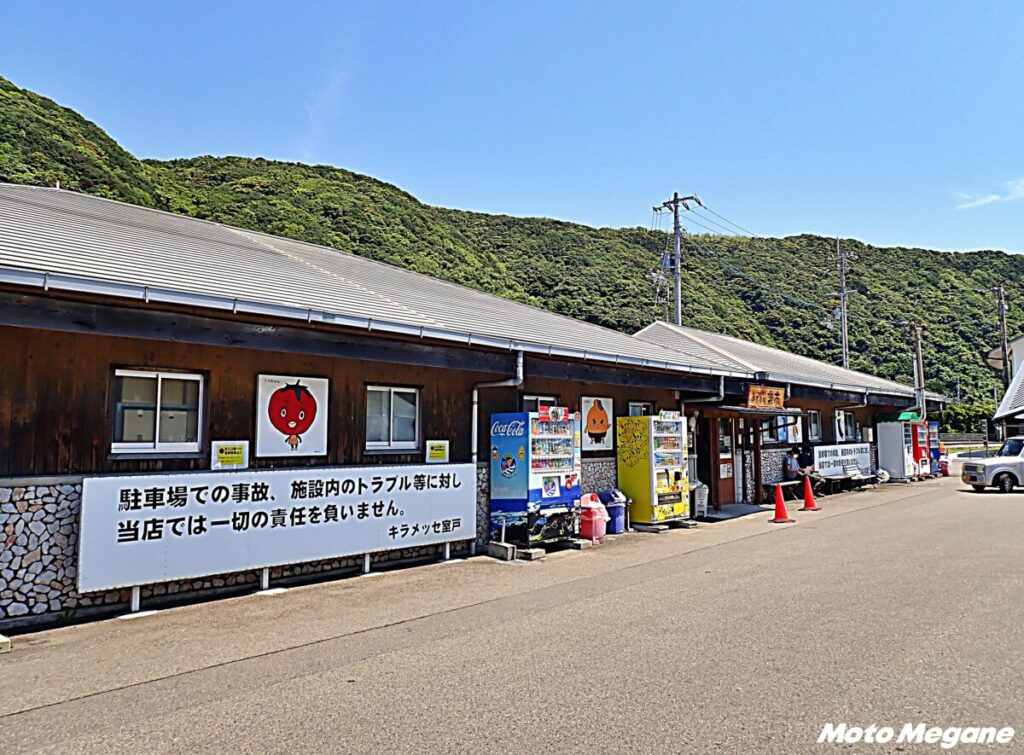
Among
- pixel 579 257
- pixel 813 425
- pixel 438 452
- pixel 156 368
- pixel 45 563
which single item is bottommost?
pixel 45 563

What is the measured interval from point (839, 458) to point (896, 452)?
5.66 meters

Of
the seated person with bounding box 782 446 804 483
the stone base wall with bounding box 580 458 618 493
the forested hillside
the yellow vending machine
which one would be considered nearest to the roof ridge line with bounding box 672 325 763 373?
the yellow vending machine

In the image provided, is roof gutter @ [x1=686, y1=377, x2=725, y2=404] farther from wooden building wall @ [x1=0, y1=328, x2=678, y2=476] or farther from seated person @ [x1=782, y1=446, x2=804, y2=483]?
wooden building wall @ [x1=0, y1=328, x2=678, y2=476]

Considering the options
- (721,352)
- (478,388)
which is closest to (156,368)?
(478,388)

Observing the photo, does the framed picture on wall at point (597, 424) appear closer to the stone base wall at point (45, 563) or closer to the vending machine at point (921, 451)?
the stone base wall at point (45, 563)

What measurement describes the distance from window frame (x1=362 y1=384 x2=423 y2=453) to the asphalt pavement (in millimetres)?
1801

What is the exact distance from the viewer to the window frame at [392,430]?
33.1 ft

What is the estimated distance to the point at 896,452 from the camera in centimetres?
2647

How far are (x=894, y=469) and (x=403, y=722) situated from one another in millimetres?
26478

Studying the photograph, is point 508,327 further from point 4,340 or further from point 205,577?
point 4,340

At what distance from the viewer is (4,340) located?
693cm

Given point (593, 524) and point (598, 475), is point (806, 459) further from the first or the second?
point (593, 524)

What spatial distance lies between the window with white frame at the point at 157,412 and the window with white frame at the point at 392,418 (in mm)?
2454

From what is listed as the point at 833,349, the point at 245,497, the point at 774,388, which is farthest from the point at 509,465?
the point at 833,349
